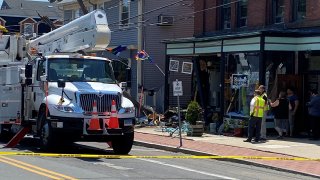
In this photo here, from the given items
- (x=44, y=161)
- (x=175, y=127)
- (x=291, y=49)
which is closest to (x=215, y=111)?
(x=175, y=127)

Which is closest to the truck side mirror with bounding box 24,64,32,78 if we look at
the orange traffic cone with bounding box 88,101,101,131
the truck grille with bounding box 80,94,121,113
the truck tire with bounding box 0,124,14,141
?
the truck grille with bounding box 80,94,121,113

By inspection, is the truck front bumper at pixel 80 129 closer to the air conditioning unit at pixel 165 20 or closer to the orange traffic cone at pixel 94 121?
the orange traffic cone at pixel 94 121

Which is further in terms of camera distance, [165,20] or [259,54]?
[165,20]

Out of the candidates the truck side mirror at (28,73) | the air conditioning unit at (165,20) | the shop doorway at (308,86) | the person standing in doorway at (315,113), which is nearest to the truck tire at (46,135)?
the truck side mirror at (28,73)

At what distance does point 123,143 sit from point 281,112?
6.49m

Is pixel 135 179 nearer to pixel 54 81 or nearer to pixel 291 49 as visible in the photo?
pixel 54 81

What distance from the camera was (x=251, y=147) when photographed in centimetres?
1711

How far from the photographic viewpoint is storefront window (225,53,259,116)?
806 inches

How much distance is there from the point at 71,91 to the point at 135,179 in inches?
173

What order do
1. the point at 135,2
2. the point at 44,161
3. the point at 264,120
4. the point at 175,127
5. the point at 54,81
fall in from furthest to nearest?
1. the point at 135,2
2. the point at 175,127
3. the point at 264,120
4. the point at 54,81
5. the point at 44,161

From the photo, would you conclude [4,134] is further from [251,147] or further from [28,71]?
[251,147]

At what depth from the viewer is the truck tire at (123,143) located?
1512cm

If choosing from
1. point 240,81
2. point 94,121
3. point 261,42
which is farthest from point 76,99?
point 240,81

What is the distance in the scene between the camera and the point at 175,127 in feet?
76.7
